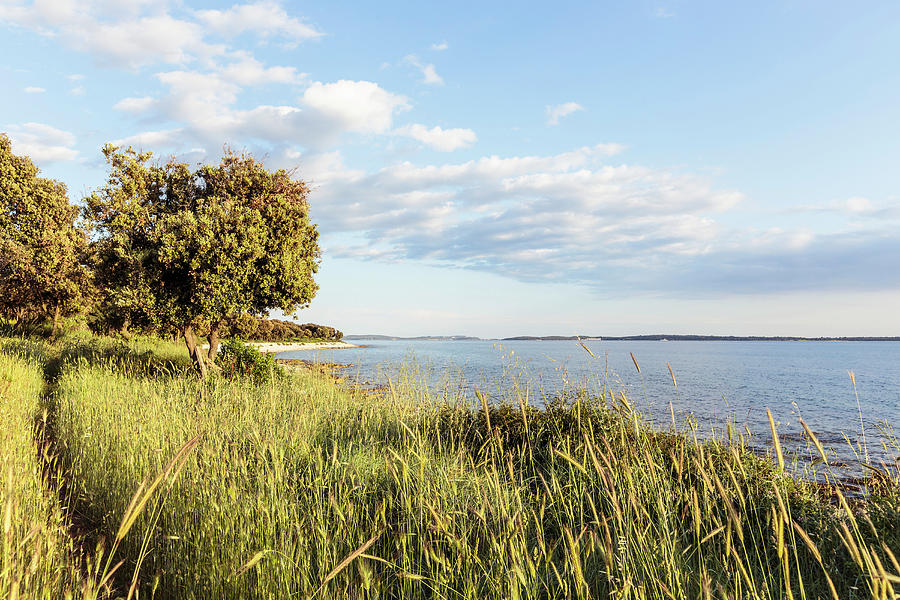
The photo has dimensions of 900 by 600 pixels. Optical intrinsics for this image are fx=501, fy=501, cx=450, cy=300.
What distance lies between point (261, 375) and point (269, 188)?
5.81 metres

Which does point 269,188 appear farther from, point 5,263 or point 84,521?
point 5,263

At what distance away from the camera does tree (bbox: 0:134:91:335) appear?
22.8m

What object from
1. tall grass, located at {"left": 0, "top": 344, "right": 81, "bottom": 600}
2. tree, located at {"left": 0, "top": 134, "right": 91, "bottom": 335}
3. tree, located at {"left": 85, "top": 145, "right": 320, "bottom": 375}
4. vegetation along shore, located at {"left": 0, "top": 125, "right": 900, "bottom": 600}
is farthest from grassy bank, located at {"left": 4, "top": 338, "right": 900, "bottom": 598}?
tree, located at {"left": 0, "top": 134, "right": 91, "bottom": 335}

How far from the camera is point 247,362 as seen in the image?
1525 centimetres

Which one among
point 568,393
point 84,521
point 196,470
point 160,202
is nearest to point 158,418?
point 84,521

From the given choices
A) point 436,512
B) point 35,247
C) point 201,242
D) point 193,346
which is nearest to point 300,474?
point 436,512

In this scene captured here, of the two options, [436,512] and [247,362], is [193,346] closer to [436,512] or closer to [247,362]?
[247,362]

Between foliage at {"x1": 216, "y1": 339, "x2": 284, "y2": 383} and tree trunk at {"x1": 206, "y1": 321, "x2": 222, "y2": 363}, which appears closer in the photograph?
foliage at {"x1": 216, "y1": 339, "x2": 284, "y2": 383}

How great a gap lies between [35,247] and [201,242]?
54.7 ft

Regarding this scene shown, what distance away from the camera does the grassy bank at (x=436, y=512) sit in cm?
271

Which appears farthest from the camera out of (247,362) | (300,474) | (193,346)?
(247,362)

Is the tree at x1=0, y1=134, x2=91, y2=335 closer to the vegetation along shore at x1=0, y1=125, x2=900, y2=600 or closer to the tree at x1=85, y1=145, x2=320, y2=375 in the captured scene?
the vegetation along shore at x1=0, y1=125, x2=900, y2=600

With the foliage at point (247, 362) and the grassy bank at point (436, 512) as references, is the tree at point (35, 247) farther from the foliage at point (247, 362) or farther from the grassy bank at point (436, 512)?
the grassy bank at point (436, 512)

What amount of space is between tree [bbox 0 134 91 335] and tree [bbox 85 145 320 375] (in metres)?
9.46
